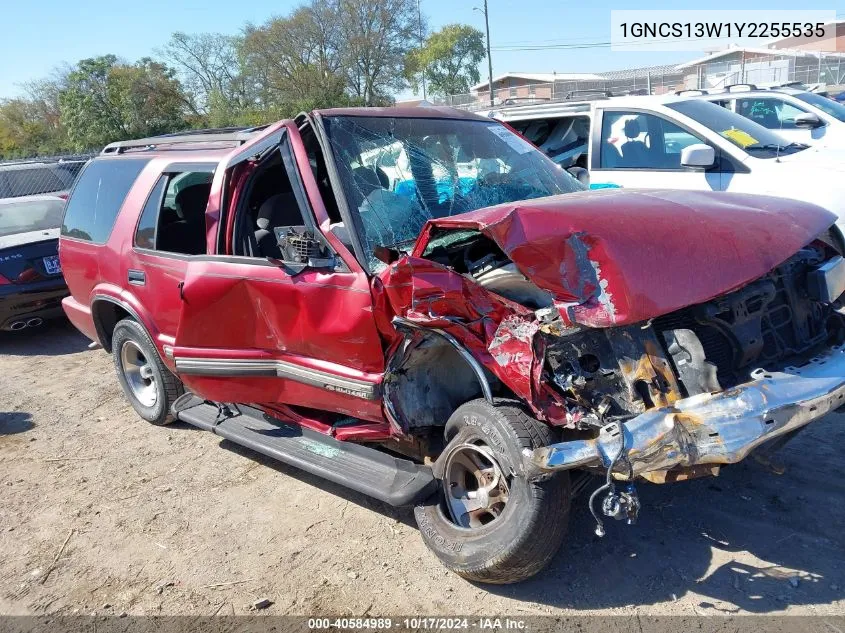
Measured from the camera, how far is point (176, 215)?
485 centimetres

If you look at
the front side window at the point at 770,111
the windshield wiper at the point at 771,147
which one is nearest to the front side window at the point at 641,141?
the windshield wiper at the point at 771,147

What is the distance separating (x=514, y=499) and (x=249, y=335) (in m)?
1.80

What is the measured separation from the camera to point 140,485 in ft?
14.0

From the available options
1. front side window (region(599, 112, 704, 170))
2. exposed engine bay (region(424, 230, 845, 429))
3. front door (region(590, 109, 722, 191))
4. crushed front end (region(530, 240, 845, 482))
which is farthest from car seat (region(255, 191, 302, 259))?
front side window (region(599, 112, 704, 170))

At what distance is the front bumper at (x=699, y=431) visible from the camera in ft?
7.90

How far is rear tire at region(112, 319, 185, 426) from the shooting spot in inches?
190

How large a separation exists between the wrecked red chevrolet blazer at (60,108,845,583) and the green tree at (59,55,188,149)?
34256mm

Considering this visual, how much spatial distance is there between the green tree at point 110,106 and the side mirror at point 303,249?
34974 millimetres

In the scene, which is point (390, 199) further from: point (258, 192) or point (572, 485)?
point (572, 485)

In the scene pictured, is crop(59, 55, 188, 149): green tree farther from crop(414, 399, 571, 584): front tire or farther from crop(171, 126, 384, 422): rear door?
crop(414, 399, 571, 584): front tire

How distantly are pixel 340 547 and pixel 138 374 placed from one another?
8.72 feet

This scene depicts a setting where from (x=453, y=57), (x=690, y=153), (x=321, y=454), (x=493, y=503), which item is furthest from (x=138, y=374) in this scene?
(x=453, y=57)

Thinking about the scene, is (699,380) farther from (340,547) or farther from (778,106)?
(778,106)

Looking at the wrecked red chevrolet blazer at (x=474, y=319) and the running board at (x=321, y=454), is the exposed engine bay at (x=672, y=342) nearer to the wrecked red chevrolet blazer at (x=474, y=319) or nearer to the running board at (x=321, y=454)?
the wrecked red chevrolet blazer at (x=474, y=319)
